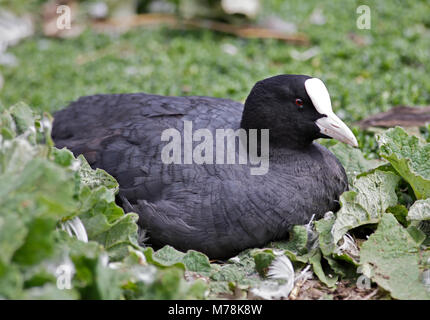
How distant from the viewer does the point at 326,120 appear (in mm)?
3541

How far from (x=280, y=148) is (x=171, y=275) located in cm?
143

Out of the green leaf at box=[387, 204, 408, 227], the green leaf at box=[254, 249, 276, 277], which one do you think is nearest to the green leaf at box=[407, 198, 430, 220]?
the green leaf at box=[387, 204, 408, 227]

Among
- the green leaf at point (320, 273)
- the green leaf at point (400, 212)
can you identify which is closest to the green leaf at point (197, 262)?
the green leaf at point (320, 273)

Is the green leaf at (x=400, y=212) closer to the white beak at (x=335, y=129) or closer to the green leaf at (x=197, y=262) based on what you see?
the white beak at (x=335, y=129)

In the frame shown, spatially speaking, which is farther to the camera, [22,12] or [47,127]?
[22,12]

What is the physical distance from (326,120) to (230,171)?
712 millimetres

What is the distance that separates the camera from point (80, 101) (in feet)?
15.1

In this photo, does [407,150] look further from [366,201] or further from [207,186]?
[207,186]

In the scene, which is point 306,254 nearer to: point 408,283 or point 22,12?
point 408,283

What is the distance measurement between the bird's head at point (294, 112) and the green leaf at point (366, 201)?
30 centimetres

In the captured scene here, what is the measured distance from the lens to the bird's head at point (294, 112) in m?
3.54

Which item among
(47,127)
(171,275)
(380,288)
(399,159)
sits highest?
(47,127)

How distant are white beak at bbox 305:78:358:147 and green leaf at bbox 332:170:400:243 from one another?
0.28 m
